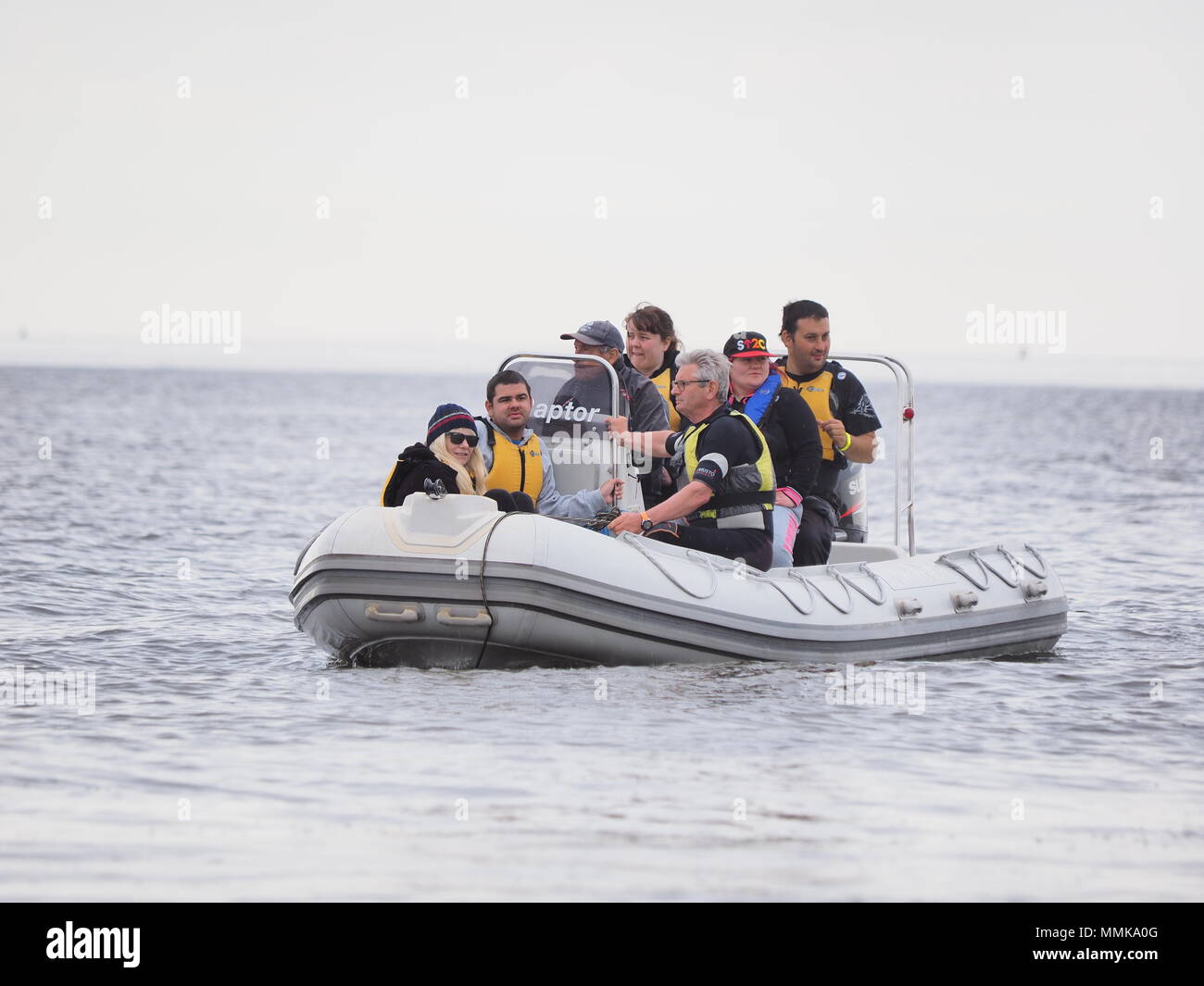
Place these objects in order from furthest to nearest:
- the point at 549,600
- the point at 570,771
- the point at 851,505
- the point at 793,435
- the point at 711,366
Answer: the point at 851,505
the point at 793,435
the point at 711,366
the point at 549,600
the point at 570,771

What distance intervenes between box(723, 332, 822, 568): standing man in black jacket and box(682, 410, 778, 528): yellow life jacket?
0.38 feet

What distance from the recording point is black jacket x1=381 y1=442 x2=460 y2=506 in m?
6.59

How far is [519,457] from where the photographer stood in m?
6.83

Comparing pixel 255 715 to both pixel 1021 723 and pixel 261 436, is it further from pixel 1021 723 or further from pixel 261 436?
pixel 261 436

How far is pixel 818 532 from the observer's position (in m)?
7.51

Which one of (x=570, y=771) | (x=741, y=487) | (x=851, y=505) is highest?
(x=741, y=487)

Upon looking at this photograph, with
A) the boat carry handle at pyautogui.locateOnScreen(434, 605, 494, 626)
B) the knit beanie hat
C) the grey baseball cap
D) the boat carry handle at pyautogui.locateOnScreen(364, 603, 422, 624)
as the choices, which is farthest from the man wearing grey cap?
the boat carry handle at pyautogui.locateOnScreen(364, 603, 422, 624)

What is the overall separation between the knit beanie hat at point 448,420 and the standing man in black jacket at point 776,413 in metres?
1.25

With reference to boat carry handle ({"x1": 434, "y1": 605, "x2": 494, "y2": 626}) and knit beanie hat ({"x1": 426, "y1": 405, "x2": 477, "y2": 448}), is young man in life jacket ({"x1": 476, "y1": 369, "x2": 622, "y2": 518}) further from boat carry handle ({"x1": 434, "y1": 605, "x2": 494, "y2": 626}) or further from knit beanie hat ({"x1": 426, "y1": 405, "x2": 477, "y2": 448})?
boat carry handle ({"x1": 434, "y1": 605, "x2": 494, "y2": 626})

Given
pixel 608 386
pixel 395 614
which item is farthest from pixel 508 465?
pixel 395 614

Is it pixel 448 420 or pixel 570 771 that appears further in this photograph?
pixel 448 420

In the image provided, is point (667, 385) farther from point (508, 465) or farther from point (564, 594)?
point (564, 594)

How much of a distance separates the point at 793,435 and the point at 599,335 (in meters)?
0.98
